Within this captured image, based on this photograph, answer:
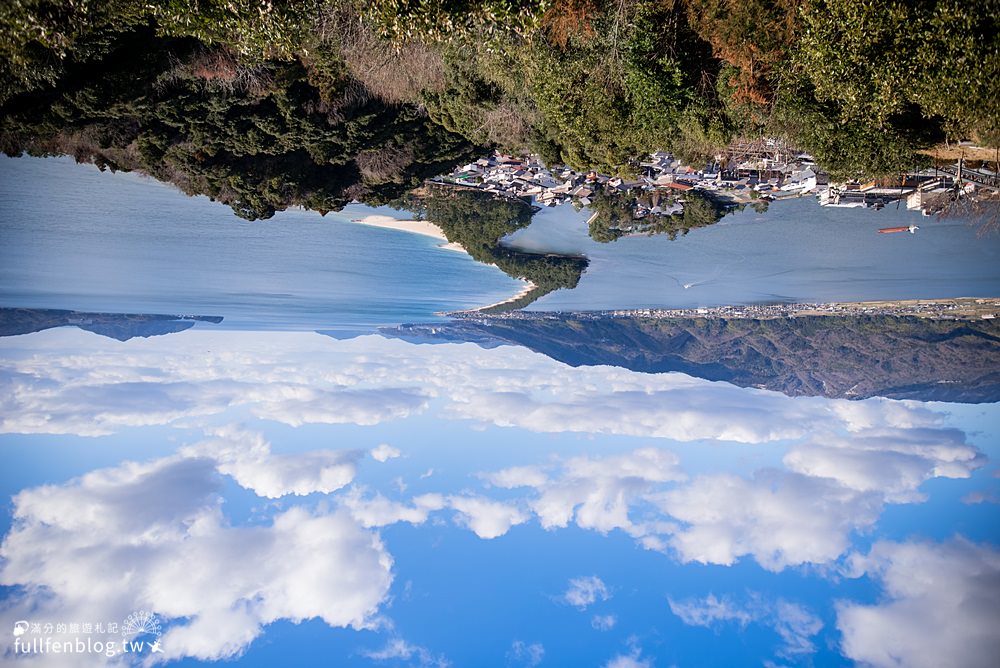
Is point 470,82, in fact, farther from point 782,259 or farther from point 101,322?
point 101,322

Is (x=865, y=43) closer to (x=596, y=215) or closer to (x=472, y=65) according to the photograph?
(x=472, y=65)

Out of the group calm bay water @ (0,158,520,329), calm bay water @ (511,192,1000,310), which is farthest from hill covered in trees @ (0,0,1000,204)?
calm bay water @ (511,192,1000,310)

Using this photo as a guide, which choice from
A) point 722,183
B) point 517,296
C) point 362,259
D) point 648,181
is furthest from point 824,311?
point 362,259

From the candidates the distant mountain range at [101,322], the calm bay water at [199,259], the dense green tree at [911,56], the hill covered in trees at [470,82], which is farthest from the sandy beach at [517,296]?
the dense green tree at [911,56]

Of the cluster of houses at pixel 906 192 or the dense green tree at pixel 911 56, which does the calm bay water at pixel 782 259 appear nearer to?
the cluster of houses at pixel 906 192

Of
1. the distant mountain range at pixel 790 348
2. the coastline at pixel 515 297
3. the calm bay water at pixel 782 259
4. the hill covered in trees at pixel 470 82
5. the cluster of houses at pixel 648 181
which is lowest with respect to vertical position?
the distant mountain range at pixel 790 348
